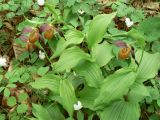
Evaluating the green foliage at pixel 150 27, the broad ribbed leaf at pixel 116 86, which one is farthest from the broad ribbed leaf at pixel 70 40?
the green foliage at pixel 150 27

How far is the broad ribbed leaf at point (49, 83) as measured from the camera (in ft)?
7.13

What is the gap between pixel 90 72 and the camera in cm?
213

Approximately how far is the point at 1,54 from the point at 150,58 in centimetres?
122

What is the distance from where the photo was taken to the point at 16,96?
8.09 ft

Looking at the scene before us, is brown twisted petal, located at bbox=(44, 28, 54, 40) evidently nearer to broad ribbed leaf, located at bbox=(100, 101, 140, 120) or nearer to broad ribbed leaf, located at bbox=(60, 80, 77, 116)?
broad ribbed leaf, located at bbox=(60, 80, 77, 116)

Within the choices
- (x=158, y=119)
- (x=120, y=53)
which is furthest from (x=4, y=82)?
(x=158, y=119)

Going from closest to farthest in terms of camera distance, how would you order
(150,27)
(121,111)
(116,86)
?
(116,86), (121,111), (150,27)

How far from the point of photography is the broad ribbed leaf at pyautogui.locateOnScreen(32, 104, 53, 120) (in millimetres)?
2195

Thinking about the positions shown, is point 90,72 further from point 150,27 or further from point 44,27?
point 150,27

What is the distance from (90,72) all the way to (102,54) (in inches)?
5.7

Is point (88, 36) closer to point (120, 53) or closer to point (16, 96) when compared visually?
point (120, 53)

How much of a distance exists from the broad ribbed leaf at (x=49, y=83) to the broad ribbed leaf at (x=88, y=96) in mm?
165

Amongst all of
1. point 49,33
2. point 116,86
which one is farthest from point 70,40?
point 116,86

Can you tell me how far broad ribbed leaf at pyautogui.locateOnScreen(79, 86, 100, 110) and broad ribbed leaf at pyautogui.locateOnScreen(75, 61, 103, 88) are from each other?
7 cm
